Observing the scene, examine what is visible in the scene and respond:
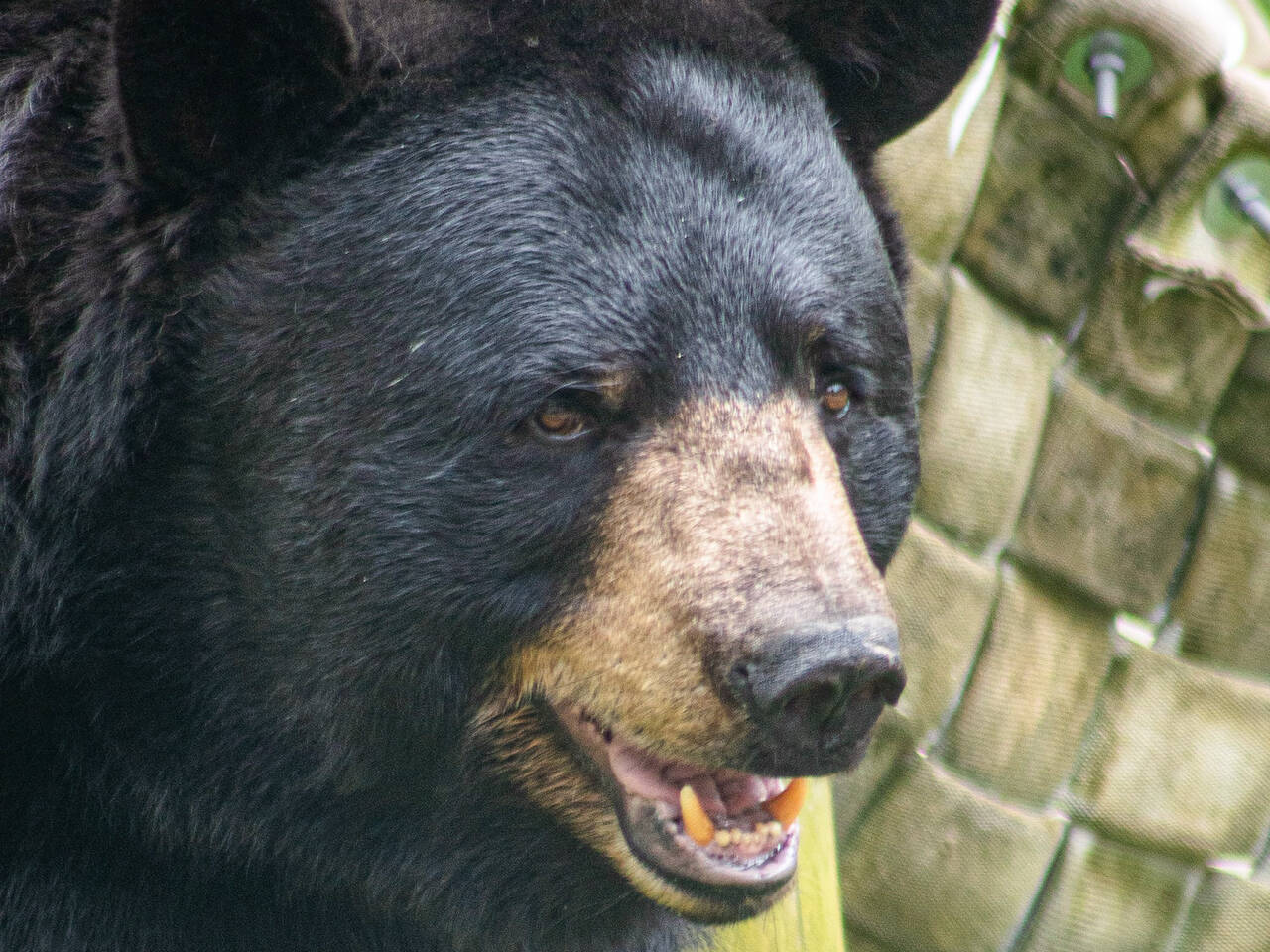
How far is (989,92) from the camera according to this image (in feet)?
14.6

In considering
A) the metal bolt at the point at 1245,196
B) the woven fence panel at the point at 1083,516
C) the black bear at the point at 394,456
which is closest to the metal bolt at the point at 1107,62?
the woven fence panel at the point at 1083,516

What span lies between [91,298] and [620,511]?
94cm

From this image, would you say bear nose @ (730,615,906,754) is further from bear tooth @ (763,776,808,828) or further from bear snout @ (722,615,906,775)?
bear tooth @ (763,776,808,828)

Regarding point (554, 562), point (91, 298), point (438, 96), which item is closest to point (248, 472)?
point (91, 298)

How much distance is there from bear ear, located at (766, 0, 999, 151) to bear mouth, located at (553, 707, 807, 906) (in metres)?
1.39

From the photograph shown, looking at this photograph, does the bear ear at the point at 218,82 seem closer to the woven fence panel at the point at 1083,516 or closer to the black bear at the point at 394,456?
the black bear at the point at 394,456

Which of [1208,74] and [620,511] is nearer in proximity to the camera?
[620,511]

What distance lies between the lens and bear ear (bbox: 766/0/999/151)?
2934 mm

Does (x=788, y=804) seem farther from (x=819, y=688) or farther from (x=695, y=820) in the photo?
(x=819, y=688)

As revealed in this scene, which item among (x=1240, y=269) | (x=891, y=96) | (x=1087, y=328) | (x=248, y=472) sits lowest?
(x=1087, y=328)

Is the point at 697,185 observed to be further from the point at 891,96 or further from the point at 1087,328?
the point at 1087,328

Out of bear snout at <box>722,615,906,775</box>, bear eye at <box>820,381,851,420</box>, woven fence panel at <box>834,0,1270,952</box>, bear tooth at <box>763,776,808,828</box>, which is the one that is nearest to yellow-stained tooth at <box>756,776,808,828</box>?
bear tooth at <box>763,776,808,828</box>

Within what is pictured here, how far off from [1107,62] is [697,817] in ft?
9.39

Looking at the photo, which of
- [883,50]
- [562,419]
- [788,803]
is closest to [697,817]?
[788,803]
